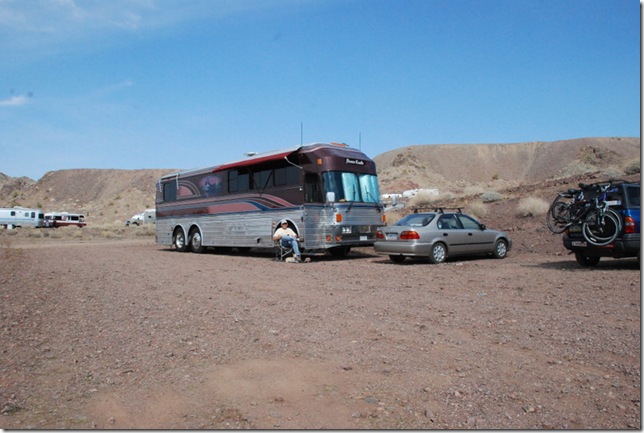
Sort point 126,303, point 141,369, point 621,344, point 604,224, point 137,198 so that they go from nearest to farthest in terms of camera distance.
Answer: point 141,369 < point 621,344 < point 126,303 < point 604,224 < point 137,198

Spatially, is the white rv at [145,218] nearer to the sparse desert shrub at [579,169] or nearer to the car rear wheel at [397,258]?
the sparse desert shrub at [579,169]

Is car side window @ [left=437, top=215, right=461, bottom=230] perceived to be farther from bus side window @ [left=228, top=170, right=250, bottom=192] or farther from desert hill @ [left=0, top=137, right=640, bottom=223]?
desert hill @ [left=0, top=137, right=640, bottom=223]

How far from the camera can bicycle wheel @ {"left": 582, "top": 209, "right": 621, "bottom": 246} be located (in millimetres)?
11951

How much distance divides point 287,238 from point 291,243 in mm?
195

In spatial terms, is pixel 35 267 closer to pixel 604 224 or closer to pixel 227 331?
pixel 227 331

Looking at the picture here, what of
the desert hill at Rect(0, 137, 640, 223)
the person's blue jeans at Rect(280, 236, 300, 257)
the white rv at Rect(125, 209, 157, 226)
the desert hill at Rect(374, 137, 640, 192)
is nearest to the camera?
the person's blue jeans at Rect(280, 236, 300, 257)

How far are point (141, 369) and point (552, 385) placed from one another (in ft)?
12.4

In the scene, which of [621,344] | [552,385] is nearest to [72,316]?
[552,385]

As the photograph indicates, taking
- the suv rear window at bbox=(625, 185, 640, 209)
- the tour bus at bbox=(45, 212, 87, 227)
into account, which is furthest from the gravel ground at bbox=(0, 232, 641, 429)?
the tour bus at bbox=(45, 212, 87, 227)

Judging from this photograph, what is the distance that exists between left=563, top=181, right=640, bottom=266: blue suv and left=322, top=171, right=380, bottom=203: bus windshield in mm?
6925

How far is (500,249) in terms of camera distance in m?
16.7

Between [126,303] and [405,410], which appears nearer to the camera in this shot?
[405,410]

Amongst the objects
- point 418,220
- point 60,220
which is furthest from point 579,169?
point 60,220

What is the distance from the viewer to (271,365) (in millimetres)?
5480
